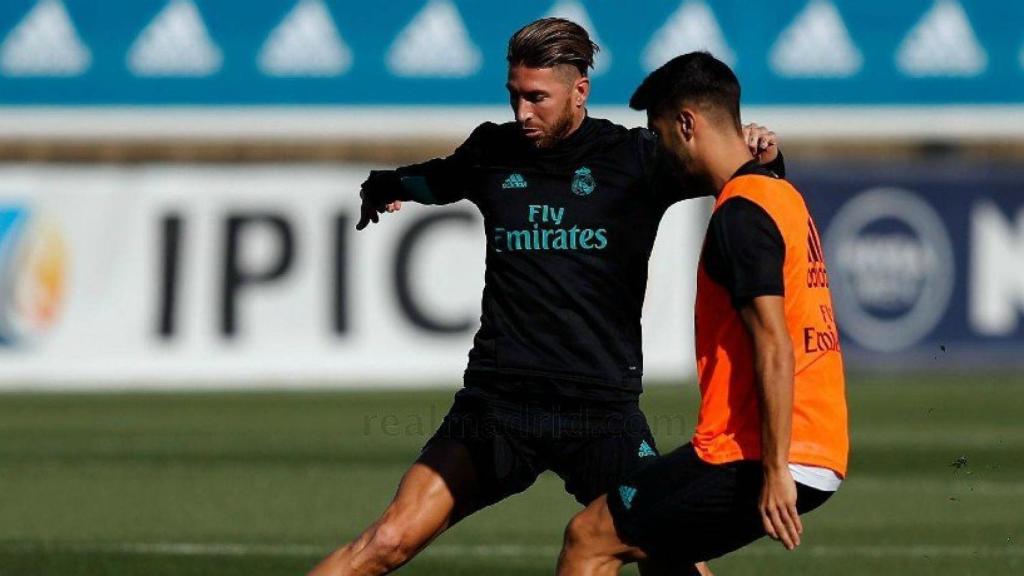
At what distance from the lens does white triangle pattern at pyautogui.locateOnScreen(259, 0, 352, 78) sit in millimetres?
21375

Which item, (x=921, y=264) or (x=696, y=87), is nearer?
(x=696, y=87)

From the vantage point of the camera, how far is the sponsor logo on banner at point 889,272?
1861 centimetres

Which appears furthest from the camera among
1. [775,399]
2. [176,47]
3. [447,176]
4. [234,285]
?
[176,47]

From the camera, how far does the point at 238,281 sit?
17703 mm

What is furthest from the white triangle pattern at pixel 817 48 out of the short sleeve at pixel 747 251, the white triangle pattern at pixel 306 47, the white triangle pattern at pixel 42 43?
the short sleeve at pixel 747 251

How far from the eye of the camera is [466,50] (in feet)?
70.5

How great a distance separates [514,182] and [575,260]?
350 millimetres

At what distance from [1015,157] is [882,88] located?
1.66 metres

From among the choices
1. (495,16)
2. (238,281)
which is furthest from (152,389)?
(495,16)

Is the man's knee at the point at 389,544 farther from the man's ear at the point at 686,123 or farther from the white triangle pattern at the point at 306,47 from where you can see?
the white triangle pattern at the point at 306,47

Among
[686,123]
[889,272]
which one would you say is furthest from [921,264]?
[686,123]

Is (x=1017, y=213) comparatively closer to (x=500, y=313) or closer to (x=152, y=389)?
(x=152, y=389)

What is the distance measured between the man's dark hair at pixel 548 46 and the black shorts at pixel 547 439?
109cm

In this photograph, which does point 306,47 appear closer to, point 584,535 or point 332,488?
point 332,488
